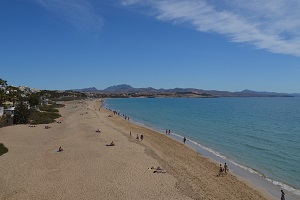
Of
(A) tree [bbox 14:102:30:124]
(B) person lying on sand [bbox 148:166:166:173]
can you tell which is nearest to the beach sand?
(B) person lying on sand [bbox 148:166:166:173]

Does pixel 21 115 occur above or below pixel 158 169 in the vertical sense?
above

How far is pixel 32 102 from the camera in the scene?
69.6m

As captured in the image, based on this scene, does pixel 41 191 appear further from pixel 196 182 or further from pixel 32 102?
pixel 32 102

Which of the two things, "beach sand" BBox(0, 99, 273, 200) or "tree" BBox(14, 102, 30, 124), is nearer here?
"beach sand" BBox(0, 99, 273, 200)

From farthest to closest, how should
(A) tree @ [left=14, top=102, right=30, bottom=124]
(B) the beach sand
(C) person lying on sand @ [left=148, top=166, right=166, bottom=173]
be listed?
(A) tree @ [left=14, top=102, right=30, bottom=124], (C) person lying on sand @ [left=148, top=166, right=166, bottom=173], (B) the beach sand

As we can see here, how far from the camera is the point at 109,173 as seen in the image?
21.8m

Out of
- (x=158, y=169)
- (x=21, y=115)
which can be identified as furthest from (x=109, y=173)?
(x=21, y=115)

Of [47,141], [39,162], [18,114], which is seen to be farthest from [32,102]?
[39,162]

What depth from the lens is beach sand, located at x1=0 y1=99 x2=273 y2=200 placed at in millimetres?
18062

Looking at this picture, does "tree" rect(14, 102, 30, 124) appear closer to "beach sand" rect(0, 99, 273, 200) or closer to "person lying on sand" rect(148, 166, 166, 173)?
"beach sand" rect(0, 99, 273, 200)

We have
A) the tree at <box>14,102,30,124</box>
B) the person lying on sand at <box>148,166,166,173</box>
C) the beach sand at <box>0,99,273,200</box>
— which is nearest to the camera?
the beach sand at <box>0,99,273,200</box>

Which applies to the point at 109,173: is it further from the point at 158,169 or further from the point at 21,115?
the point at 21,115

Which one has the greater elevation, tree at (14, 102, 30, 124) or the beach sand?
tree at (14, 102, 30, 124)

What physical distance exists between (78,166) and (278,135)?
3338 cm
